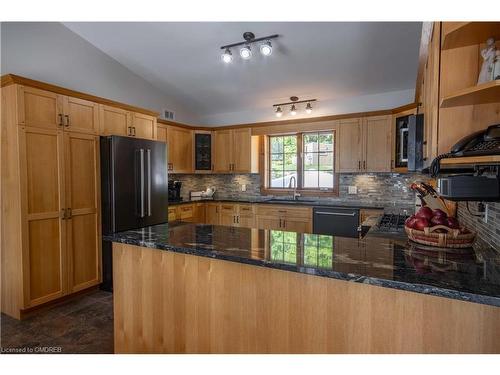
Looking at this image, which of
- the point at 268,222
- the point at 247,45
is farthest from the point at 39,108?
the point at 268,222

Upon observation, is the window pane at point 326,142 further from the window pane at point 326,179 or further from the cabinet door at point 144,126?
the cabinet door at point 144,126

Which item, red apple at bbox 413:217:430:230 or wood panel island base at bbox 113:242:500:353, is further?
red apple at bbox 413:217:430:230

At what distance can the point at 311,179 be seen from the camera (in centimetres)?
509

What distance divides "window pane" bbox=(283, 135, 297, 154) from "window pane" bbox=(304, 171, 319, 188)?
45 cm

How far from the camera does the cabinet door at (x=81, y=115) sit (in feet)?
10.1

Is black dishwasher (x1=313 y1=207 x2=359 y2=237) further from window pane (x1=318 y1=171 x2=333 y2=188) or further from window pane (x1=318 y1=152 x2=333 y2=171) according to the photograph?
window pane (x1=318 y1=152 x2=333 y2=171)

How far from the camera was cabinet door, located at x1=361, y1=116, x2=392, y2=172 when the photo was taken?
4.14 metres

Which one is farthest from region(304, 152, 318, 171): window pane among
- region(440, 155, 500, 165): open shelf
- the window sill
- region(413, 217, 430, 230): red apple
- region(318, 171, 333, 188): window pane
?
region(440, 155, 500, 165): open shelf

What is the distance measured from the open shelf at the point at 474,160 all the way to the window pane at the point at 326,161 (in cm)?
366

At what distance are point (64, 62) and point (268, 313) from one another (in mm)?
3646

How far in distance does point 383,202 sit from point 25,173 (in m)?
4.43

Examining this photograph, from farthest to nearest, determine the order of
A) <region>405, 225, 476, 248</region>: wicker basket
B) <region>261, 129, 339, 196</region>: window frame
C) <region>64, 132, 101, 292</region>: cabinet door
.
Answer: <region>261, 129, 339, 196</region>: window frame, <region>64, 132, 101, 292</region>: cabinet door, <region>405, 225, 476, 248</region>: wicker basket

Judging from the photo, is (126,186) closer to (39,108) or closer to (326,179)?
(39,108)

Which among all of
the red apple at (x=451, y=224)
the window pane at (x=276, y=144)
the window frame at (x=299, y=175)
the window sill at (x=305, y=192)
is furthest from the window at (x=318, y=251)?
the window pane at (x=276, y=144)
